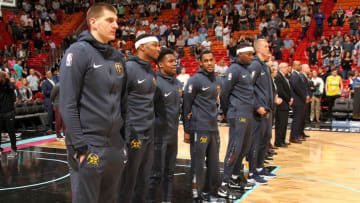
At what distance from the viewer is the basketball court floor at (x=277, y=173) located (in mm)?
5309

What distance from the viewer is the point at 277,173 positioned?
21.6ft

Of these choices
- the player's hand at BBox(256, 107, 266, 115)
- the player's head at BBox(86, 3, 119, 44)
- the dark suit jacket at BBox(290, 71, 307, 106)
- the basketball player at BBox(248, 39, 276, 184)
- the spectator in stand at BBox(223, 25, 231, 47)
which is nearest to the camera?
the player's head at BBox(86, 3, 119, 44)

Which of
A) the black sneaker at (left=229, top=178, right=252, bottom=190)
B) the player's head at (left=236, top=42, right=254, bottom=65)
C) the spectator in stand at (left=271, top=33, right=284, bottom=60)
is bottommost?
the black sneaker at (left=229, top=178, right=252, bottom=190)

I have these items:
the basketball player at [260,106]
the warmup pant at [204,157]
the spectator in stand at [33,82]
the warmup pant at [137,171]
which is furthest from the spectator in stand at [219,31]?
the warmup pant at [137,171]

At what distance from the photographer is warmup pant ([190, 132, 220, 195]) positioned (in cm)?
476

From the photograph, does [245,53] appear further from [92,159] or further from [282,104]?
[282,104]

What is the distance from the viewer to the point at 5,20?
2284 centimetres

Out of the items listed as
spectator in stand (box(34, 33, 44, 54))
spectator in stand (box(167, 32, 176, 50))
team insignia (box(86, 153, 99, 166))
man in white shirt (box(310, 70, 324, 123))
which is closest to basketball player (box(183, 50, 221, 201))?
team insignia (box(86, 153, 99, 166))

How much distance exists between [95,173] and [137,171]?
115cm

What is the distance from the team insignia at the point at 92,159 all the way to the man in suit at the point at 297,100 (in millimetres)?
7617

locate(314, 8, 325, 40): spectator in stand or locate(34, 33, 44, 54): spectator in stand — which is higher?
locate(314, 8, 325, 40): spectator in stand

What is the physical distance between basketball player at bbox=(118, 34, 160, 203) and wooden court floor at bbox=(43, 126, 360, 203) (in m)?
1.89

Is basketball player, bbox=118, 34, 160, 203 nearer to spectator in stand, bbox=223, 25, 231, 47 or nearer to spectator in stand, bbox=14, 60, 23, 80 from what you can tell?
spectator in stand, bbox=14, 60, 23, 80

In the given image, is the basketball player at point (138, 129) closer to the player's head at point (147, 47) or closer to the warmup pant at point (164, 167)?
the player's head at point (147, 47)
